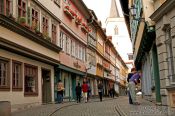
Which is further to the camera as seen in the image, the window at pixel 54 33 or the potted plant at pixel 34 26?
the window at pixel 54 33

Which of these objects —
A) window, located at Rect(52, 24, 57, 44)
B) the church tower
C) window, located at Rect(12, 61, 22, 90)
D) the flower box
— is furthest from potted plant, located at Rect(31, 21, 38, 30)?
the church tower

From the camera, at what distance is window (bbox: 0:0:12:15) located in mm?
20167

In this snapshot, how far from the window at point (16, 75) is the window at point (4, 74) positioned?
84 centimetres

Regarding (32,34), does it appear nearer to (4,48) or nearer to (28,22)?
(28,22)

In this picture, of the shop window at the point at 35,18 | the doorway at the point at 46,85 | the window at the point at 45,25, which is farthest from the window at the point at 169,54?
the doorway at the point at 46,85

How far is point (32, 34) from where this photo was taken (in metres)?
24.4

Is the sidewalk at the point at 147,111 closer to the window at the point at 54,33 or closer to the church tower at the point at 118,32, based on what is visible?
the window at the point at 54,33

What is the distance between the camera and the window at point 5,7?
2017 cm

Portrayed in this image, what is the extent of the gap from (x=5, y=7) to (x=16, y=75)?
409 centimetres

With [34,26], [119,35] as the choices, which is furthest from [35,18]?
[119,35]

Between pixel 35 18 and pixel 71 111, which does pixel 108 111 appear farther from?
pixel 35 18

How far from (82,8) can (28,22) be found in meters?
21.1

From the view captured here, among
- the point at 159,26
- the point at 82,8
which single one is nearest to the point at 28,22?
the point at 159,26

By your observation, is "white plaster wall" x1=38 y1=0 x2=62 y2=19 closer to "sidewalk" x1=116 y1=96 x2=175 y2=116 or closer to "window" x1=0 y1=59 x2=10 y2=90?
"window" x1=0 y1=59 x2=10 y2=90
